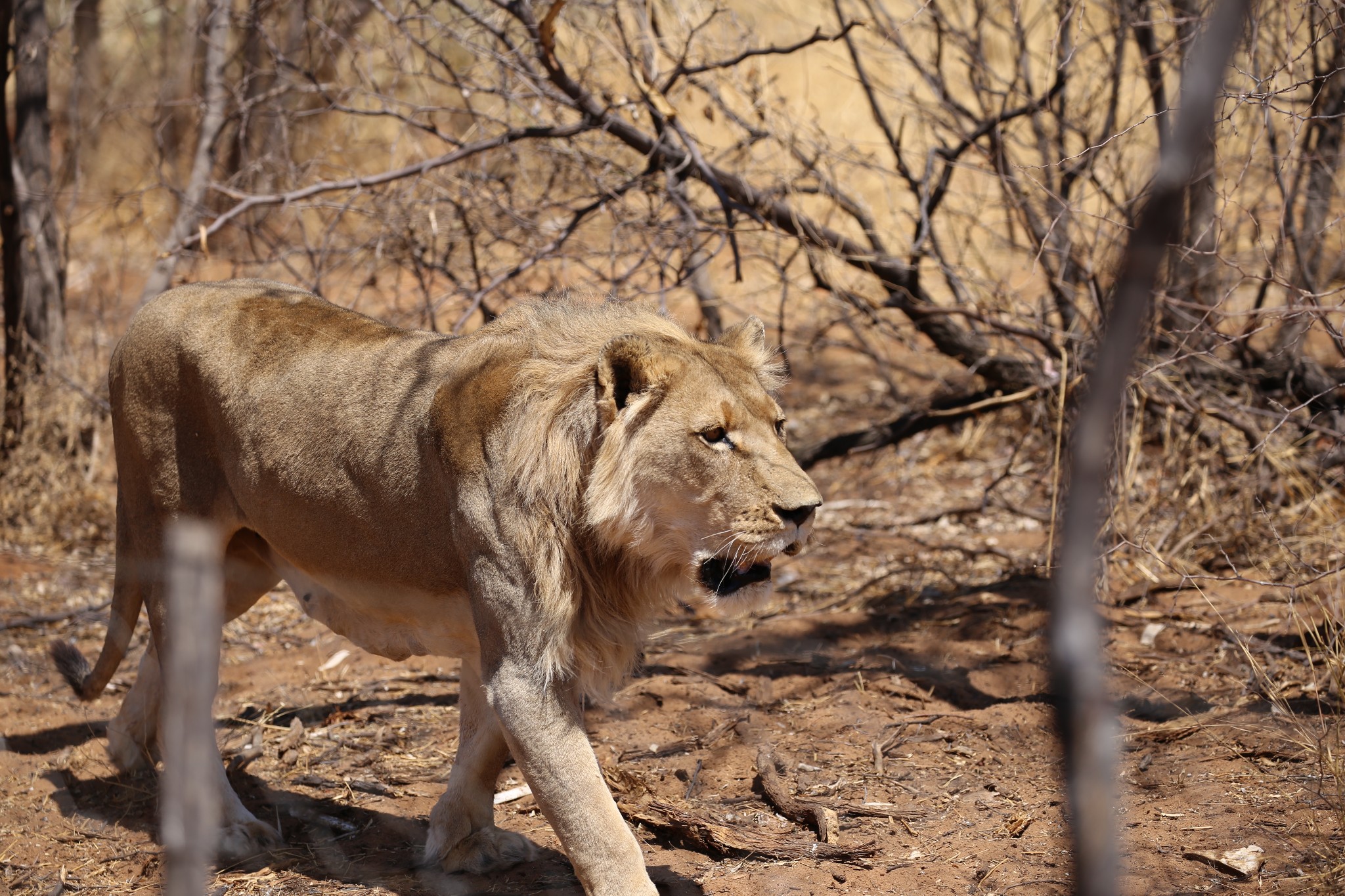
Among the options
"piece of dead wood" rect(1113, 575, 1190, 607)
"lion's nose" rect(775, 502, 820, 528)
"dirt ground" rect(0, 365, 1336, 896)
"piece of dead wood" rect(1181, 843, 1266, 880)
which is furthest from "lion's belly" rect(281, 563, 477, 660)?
"piece of dead wood" rect(1113, 575, 1190, 607)

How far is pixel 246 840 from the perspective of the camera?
378 cm

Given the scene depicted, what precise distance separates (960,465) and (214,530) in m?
5.41

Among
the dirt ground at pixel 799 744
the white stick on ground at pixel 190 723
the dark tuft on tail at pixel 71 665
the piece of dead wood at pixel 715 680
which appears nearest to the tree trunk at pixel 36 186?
the dirt ground at pixel 799 744

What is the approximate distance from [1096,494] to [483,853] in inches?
113

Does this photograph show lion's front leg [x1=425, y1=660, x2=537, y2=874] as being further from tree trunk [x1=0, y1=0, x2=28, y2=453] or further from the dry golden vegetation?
tree trunk [x1=0, y1=0, x2=28, y2=453]

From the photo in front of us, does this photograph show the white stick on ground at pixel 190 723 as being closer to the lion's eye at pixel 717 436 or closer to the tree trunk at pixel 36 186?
the lion's eye at pixel 717 436

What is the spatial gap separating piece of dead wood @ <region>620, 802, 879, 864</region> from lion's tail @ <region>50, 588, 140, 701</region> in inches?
78.0

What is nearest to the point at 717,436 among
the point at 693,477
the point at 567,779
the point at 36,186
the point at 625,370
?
the point at 693,477

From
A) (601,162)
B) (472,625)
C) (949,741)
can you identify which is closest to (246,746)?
(472,625)

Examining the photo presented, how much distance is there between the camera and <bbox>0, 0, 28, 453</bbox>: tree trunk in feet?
23.1

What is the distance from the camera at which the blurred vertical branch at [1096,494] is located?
1007 mm

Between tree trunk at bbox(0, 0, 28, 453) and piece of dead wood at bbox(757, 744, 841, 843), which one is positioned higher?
tree trunk at bbox(0, 0, 28, 453)

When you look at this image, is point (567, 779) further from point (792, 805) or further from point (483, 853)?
point (792, 805)

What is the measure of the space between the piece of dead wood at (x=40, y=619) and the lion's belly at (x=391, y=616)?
2.49 m
